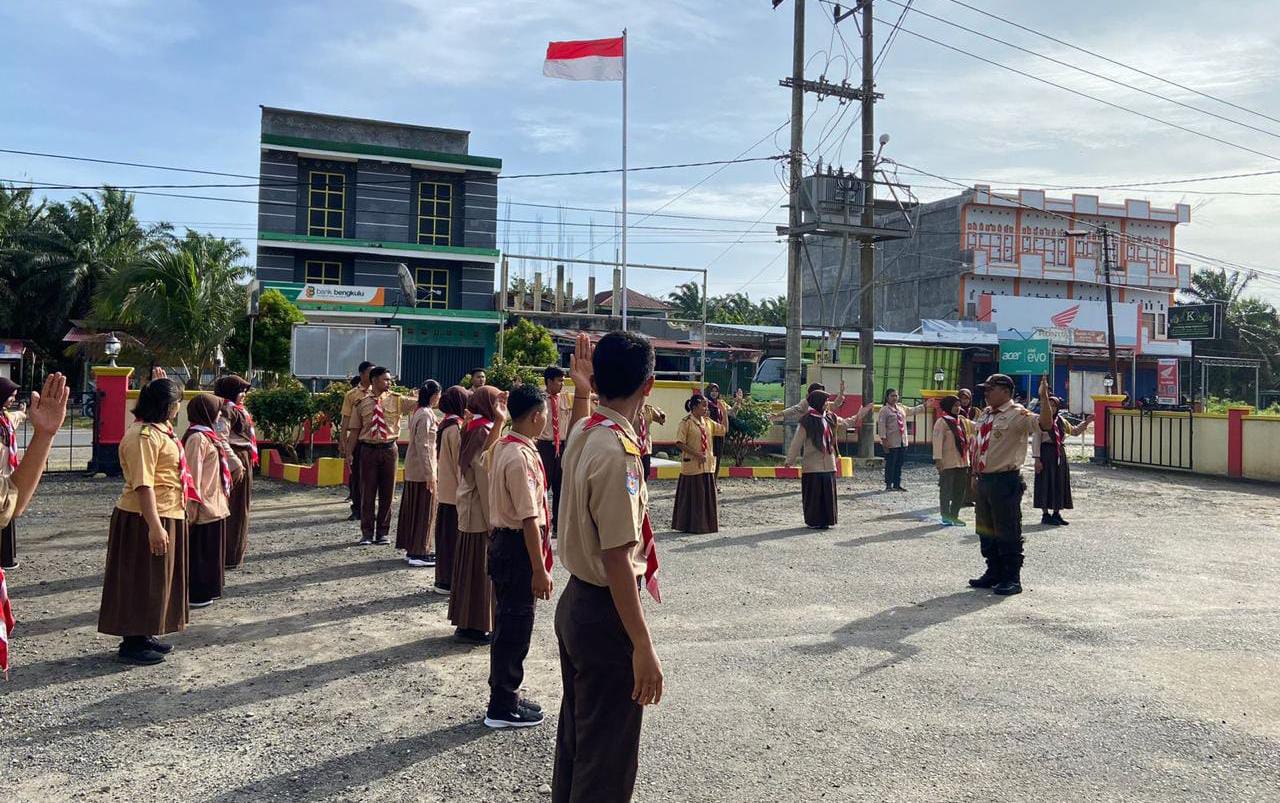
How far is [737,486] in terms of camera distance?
15641 mm

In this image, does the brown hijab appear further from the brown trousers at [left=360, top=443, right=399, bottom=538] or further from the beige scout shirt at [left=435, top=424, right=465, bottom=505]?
the brown trousers at [left=360, top=443, right=399, bottom=538]

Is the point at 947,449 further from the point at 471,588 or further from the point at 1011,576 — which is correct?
the point at 471,588

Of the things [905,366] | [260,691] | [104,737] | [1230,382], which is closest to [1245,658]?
[260,691]

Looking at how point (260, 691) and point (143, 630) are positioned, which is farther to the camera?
point (143, 630)

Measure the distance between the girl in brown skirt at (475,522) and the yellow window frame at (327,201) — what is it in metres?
27.5

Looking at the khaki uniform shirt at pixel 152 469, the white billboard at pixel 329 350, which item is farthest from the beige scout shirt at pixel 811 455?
the white billboard at pixel 329 350

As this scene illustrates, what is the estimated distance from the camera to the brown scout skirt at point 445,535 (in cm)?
717

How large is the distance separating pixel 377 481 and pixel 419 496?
3.74 ft

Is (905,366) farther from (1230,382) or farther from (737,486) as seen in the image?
(1230,382)

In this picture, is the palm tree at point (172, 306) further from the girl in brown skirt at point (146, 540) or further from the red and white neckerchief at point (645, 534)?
the red and white neckerchief at point (645, 534)

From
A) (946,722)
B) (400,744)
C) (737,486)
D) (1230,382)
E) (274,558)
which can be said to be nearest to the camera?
(400,744)

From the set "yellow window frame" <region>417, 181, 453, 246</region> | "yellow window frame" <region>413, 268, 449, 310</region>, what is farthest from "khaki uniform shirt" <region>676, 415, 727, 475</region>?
"yellow window frame" <region>417, 181, 453, 246</region>

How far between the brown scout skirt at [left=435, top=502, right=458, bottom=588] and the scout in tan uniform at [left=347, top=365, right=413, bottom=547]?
2.43 meters

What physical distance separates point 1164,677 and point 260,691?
525 centimetres
